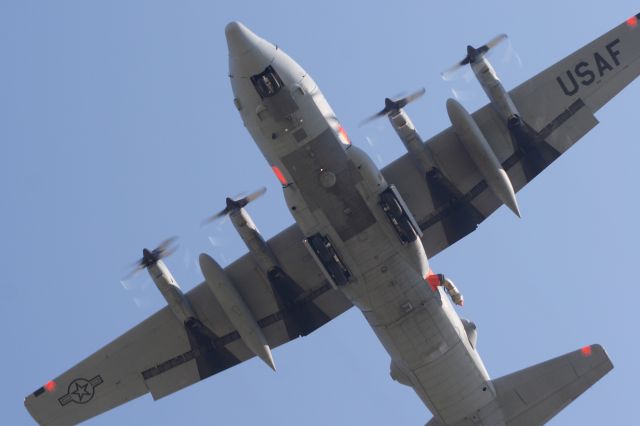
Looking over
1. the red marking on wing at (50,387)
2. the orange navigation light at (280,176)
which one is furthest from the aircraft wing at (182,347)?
the orange navigation light at (280,176)

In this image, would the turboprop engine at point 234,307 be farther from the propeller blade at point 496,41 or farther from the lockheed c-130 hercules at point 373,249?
the propeller blade at point 496,41

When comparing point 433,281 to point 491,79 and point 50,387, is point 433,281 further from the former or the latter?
point 50,387

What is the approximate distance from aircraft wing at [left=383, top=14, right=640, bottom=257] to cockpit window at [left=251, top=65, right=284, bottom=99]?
6.66 metres

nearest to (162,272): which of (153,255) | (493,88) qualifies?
(153,255)

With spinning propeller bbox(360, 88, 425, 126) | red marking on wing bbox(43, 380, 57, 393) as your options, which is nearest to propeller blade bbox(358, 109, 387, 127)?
spinning propeller bbox(360, 88, 425, 126)

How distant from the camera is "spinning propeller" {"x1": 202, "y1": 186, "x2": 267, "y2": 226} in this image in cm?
3628

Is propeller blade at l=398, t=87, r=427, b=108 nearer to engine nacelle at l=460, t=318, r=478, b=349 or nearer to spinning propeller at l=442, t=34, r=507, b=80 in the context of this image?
spinning propeller at l=442, t=34, r=507, b=80

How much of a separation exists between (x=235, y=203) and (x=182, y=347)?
7369 mm

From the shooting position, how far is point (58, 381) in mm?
39781

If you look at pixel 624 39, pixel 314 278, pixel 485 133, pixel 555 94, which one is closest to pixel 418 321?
pixel 314 278

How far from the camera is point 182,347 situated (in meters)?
39.5

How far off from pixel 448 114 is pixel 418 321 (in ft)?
27.1

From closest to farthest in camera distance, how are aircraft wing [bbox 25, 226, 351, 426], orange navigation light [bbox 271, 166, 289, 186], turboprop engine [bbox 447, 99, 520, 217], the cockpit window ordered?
the cockpit window → orange navigation light [bbox 271, 166, 289, 186] → turboprop engine [bbox 447, 99, 520, 217] → aircraft wing [bbox 25, 226, 351, 426]

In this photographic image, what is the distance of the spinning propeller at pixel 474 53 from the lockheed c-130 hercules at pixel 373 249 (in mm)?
58
